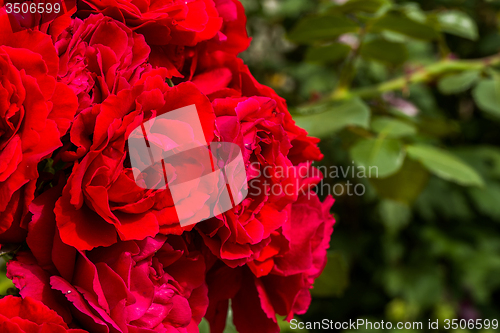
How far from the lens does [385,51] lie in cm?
73

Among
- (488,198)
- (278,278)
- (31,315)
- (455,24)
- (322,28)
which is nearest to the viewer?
(31,315)

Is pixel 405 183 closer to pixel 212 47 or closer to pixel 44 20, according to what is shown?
pixel 212 47

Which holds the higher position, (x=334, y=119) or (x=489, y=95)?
(x=334, y=119)

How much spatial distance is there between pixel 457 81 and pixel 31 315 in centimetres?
82

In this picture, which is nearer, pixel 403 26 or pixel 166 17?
pixel 166 17

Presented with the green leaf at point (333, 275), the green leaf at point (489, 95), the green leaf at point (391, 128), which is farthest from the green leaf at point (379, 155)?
the green leaf at point (489, 95)

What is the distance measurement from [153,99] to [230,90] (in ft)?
0.24

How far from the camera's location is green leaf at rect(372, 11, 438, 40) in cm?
64

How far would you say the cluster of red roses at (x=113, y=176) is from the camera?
9.9 inches

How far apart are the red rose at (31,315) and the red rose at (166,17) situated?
19 centimetres

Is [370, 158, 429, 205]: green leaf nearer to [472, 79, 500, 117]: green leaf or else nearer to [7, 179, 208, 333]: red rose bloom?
[472, 79, 500, 117]: green leaf

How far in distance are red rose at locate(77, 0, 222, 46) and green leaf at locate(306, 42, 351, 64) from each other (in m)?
0.42

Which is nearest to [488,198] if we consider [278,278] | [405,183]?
[405,183]

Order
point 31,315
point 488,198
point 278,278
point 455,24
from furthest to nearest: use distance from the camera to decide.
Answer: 1. point 488,198
2. point 455,24
3. point 278,278
4. point 31,315
